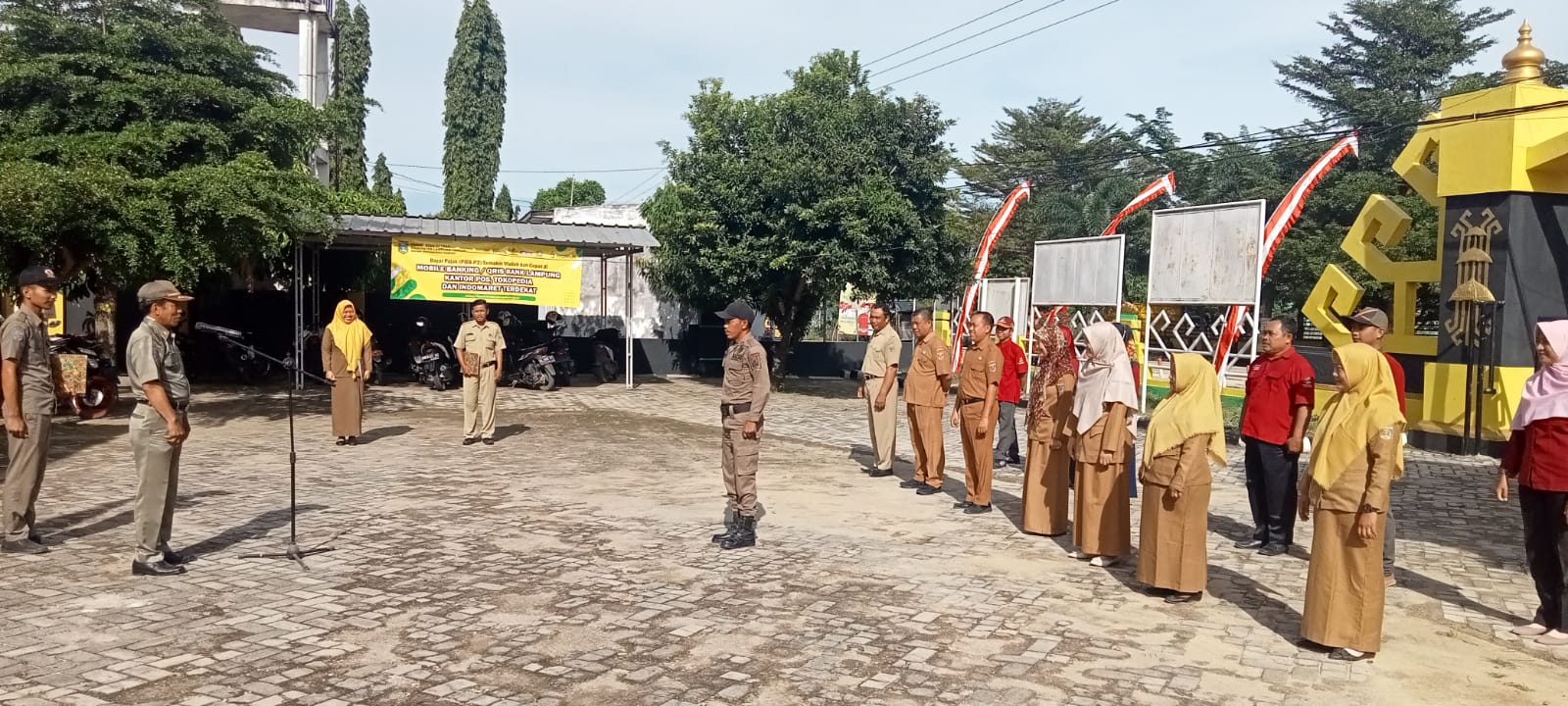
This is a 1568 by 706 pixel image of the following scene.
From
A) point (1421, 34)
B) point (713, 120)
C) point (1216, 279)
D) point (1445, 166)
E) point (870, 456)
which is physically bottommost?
point (870, 456)

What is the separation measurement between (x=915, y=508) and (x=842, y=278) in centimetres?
994

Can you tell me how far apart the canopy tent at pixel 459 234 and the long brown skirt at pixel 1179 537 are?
1362 centimetres

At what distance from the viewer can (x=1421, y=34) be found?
35156mm

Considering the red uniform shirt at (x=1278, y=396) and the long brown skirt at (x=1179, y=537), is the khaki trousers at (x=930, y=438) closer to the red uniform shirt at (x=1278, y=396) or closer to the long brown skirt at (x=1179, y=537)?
the red uniform shirt at (x=1278, y=396)

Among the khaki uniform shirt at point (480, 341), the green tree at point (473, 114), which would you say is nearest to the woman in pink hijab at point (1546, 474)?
the khaki uniform shirt at point (480, 341)

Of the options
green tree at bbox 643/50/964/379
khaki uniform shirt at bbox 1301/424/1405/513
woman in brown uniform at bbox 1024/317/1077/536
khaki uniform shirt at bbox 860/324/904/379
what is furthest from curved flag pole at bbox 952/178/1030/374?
khaki uniform shirt at bbox 1301/424/1405/513

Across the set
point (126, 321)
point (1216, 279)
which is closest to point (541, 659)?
point (1216, 279)

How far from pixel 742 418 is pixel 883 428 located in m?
3.52

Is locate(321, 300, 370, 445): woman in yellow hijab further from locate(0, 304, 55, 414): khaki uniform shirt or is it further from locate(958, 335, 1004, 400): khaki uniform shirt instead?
locate(958, 335, 1004, 400): khaki uniform shirt

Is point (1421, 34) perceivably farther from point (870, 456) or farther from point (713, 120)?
point (870, 456)

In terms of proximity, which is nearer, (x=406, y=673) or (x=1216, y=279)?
(x=406, y=673)

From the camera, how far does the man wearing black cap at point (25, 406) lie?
21.3ft

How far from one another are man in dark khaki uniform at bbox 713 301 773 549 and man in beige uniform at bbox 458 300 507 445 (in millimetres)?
5430

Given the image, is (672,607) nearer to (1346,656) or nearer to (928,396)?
(1346,656)
